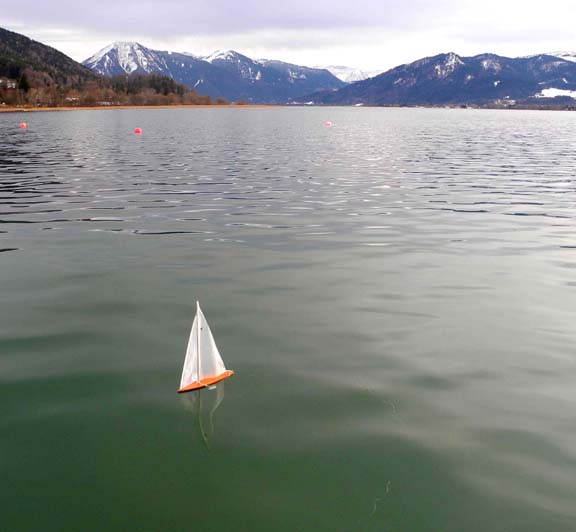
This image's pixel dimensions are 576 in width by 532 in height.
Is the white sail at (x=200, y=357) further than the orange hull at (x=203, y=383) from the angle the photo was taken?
No

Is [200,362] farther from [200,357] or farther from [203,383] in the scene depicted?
[203,383]

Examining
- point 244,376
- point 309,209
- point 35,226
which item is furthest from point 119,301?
point 309,209

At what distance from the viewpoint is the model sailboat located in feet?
22.2

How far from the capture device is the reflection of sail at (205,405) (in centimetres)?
653

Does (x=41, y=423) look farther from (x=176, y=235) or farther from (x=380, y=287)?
(x=176, y=235)

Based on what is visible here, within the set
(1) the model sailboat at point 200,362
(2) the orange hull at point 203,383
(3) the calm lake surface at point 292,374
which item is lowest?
(3) the calm lake surface at point 292,374

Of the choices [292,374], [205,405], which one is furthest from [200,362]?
[292,374]

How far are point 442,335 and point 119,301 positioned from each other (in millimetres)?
6645

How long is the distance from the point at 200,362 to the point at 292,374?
5.38 ft

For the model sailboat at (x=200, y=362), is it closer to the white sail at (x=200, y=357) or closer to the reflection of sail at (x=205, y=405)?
the white sail at (x=200, y=357)

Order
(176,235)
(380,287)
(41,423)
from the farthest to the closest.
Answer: (176,235) < (380,287) < (41,423)

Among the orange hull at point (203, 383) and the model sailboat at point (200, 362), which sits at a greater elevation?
the model sailboat at point (200, 362)

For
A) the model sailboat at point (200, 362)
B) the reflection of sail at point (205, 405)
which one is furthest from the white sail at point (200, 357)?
the reflection of sail at point (205, 405)

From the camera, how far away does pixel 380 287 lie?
39.5ft
